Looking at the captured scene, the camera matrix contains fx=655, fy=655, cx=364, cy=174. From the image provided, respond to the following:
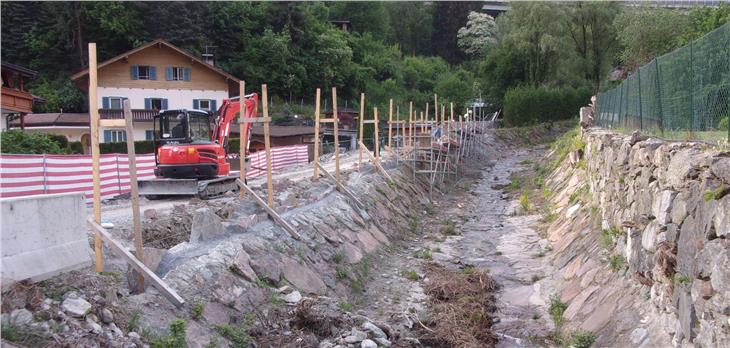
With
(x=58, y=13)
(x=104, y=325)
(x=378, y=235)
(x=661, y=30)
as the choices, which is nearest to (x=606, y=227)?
(x=378, y=235)

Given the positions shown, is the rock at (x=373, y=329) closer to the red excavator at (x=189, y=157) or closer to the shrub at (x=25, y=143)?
the red excavator at (x=189, y=157)

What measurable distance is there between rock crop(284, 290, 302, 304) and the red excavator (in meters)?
8.40

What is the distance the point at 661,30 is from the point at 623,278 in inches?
1187

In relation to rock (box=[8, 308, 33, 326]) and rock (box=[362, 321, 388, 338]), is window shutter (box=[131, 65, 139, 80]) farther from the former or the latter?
rock (box=[8, 308, 33, 326])

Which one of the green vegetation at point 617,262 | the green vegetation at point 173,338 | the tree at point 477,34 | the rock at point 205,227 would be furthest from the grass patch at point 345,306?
the tree at point 477,34

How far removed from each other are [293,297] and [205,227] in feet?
6.50

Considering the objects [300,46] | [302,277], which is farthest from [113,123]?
[300,46]

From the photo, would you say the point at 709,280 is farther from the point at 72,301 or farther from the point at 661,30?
the point at 661,30

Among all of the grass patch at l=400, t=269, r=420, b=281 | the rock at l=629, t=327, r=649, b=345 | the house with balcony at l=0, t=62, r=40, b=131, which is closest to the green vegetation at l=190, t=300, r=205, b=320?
A: the rock at l=629, t=327, r=649, b=345

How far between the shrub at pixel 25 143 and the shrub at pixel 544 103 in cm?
3925

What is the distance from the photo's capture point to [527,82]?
60.9 meters

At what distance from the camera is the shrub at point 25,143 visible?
23469 millimetres

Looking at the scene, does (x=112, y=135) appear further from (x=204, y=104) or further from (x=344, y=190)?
(x=344, y=190)

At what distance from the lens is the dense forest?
5316 centimetres
